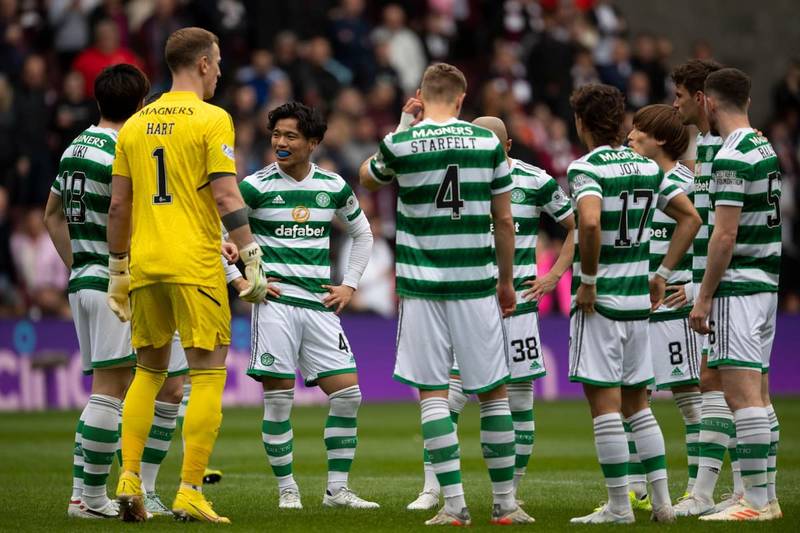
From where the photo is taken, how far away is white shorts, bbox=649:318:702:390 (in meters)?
9.76

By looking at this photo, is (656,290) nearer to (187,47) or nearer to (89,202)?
(187,47)

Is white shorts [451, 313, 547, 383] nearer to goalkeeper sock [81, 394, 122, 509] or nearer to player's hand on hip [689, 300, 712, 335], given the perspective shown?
player's hand on hip [689, 300, 712, 335]

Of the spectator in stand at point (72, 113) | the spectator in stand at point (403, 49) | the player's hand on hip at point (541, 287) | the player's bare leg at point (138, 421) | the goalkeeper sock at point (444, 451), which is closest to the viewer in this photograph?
the goalkeeper sock at point (444, 451)

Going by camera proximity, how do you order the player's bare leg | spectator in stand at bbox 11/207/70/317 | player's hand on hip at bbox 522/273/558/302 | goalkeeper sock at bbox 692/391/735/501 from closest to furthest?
1. the player's bare leg
2. goalkeeper sock at bbox 692/391/735/501
3. player's hand on hip at bbox 522/273/558/302
4. spectator in stand at bbox 11/207/70/317

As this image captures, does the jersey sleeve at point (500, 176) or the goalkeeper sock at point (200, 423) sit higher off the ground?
the jersey sleeve at point (500, 176)

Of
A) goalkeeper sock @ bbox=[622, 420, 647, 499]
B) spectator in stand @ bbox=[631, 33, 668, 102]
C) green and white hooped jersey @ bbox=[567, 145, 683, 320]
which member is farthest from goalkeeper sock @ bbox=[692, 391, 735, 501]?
spectator in stand @ bbox=[631, 33, 668, 102]

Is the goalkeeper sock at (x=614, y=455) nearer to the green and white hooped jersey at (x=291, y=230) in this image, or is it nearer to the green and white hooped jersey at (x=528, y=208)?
the green and white hooped jersey at (x=528, y=208)

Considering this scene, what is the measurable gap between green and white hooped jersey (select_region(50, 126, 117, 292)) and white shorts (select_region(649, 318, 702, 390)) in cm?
396

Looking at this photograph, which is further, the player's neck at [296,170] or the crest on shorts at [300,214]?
the player's neck at [296,170]

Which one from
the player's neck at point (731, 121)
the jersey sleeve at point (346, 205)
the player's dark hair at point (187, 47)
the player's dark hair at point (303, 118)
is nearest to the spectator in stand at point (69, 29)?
the player's dark hair at point (303, 118)

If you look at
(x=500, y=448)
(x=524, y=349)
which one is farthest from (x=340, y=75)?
(x=500, y=448)

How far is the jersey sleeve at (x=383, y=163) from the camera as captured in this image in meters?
8.12

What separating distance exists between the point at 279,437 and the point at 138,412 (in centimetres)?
130

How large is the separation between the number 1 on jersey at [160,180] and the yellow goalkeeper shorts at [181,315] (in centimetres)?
52
